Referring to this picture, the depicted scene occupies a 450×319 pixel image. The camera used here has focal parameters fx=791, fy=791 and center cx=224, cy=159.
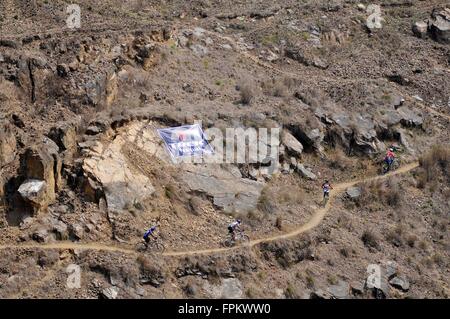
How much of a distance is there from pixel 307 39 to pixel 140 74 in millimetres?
10435

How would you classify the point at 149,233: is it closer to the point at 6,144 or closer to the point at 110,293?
the point at 110,293

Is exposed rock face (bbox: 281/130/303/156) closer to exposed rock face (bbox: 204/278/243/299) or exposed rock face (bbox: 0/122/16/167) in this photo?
exposed rock face (bbox: 204/278/243/299)

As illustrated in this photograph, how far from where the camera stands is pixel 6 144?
2392cm

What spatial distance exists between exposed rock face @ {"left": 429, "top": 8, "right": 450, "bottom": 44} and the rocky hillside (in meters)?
1.12

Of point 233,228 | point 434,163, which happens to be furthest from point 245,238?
point 434,163

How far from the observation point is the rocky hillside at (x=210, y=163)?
900 inches

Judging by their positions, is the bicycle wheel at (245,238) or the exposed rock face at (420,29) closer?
the bicycle wheel at (245,238)

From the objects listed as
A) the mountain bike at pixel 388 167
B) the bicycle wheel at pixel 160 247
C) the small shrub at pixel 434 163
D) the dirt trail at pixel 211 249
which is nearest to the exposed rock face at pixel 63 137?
the dirt trail at pixel 211 249

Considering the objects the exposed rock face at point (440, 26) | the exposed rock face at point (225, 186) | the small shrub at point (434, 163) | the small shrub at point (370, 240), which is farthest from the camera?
the exposed rock face at point (440, 26)

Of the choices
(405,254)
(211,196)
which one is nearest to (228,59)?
(211,196)

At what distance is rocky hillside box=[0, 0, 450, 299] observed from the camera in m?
22.9

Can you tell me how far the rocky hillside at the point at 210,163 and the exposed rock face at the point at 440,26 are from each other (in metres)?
1.12

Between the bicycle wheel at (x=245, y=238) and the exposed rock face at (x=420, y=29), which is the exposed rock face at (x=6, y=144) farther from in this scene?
the exposed rock face at (x=420, y=29)

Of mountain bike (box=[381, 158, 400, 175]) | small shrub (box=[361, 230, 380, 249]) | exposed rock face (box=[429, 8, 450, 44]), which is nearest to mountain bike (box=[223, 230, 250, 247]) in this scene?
small shrub (box=[361, 230, 380, 249])
